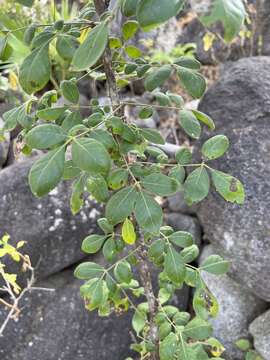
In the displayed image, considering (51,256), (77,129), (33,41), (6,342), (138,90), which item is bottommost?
(6,342)

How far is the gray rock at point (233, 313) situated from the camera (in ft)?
6.01

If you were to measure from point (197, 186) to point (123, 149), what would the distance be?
7.2 inches

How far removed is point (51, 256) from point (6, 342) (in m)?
0.38

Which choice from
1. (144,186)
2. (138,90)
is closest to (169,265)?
(144,186)

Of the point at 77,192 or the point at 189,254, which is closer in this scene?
the point at 77,192

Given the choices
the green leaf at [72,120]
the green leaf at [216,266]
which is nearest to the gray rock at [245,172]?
→ the green leaf at [216,266]

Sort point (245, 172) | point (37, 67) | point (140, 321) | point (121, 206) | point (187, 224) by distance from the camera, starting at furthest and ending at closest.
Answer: point (187, 224), point (245, 172), point (140, 321), point (121, 206), point (37, 67)

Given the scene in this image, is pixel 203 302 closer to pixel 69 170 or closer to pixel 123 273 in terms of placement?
pixel 123 273

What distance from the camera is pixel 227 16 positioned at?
515mm

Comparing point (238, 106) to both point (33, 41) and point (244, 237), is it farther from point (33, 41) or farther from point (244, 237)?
point (33, 41)

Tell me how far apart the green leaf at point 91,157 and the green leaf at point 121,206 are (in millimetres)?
200

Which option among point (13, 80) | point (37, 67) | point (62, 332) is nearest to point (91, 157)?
point (37, 67)

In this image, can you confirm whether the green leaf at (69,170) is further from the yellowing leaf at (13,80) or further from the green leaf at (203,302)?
the yellowing leaf at (13,80)

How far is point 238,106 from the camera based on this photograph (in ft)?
Answer: 5.81
